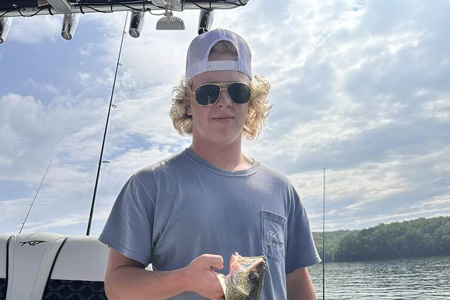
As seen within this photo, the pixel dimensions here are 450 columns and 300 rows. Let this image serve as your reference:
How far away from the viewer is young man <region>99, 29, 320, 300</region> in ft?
4.66

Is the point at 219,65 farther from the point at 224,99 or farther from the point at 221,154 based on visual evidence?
the point at 221,154

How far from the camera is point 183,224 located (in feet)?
4.69

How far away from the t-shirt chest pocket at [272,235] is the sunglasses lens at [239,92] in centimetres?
39

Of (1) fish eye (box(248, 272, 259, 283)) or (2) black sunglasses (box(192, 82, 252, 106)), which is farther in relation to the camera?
(2) black sunglasses (box(192, 82, 252, 106))

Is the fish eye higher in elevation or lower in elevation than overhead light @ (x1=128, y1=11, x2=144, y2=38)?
lower

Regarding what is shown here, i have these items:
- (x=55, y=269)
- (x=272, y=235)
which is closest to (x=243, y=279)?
(x=272, y=235)

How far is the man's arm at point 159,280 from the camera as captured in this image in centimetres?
115

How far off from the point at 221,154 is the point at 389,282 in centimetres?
1908

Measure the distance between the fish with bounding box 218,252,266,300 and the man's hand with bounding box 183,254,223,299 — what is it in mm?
19

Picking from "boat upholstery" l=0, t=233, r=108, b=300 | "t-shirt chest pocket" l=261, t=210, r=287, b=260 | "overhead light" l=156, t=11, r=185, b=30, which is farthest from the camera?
"overhead light" l=156, t=11, r=185, b=30

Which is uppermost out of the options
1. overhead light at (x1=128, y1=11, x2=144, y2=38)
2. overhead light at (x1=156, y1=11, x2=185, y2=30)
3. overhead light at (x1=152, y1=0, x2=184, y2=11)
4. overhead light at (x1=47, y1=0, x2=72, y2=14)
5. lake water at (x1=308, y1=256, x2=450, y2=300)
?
overhead light at (x1=47, y1=0, x2=72, y2=14)

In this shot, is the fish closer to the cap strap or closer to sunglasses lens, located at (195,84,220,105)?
sunglasses lens, located at (195,84,220,105)

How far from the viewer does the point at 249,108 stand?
1.79 meters

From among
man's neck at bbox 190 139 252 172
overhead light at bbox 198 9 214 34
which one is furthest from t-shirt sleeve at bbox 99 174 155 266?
overhead light at bbox 198 9 214 34
